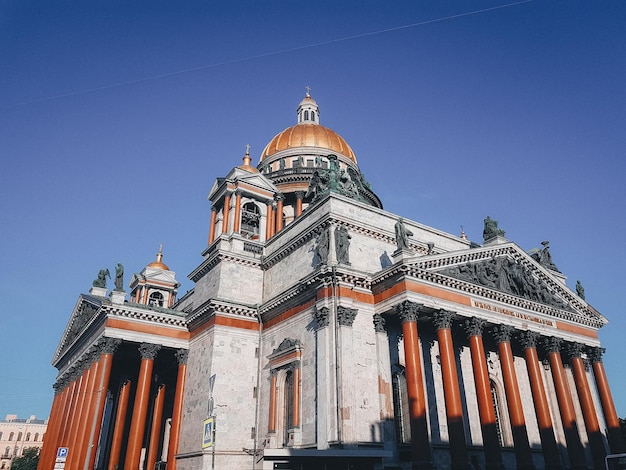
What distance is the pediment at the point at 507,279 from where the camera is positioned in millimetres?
26509

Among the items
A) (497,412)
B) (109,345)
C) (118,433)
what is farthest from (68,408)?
(497,412)

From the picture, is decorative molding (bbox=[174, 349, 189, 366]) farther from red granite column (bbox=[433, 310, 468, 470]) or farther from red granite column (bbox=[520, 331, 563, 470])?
red granite column (bbox=[520, 331, 563, 470])

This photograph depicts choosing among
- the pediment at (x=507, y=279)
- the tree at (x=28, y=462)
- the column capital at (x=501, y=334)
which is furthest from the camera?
the tree at (x=28, y=462)

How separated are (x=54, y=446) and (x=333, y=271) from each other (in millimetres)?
25793

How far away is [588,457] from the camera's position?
3092 cm

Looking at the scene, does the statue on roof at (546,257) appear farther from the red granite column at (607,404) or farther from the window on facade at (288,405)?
the window on facade at (288,405)

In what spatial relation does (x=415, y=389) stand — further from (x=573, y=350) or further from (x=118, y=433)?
(x=118, y=433)

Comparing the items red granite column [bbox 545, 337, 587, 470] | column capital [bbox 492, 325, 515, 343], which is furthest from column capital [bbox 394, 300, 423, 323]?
red granite column [bbox 545, 337, 587, 470]

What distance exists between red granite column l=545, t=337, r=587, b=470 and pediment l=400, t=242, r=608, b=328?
2.24 metres

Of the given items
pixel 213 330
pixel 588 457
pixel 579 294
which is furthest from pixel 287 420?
pixel 579 294

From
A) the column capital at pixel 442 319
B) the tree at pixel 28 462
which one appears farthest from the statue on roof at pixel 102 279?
the tree at pixel 28 462

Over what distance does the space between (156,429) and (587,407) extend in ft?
88.0

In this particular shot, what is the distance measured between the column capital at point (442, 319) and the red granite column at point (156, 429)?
19.4m

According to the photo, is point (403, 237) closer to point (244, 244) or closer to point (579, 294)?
point (244, 244)
